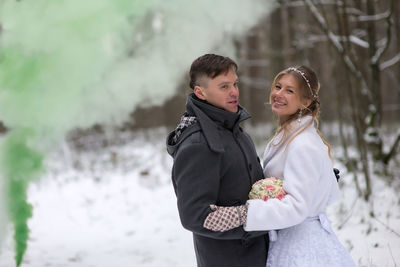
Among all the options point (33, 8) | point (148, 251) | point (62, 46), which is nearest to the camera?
point (33, 8)

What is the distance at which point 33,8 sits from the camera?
361 centimetres

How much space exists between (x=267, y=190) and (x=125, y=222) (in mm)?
4307

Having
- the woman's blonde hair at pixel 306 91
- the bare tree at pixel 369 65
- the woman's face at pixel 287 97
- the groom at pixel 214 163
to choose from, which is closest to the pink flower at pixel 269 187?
the groom at pixel 214 163

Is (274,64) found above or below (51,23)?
above

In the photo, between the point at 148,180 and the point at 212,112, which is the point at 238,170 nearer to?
the point at 212,112

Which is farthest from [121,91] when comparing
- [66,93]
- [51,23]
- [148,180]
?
[51,23]

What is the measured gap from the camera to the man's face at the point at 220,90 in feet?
5.80

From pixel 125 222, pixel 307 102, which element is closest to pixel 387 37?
pixel 307 102

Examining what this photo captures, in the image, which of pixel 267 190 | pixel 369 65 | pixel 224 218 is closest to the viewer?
pixel 224 218

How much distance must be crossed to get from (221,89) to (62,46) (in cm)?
290

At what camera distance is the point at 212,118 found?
180cm

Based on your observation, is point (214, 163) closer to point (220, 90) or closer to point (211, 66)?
point (220, 90)

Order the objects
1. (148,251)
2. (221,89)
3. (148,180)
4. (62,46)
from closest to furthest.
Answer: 1. (221,89)
2. (62,46)
3. (148,251)
4. (148,180)

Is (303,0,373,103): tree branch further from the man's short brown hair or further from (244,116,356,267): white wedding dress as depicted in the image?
the man's short brown hair
